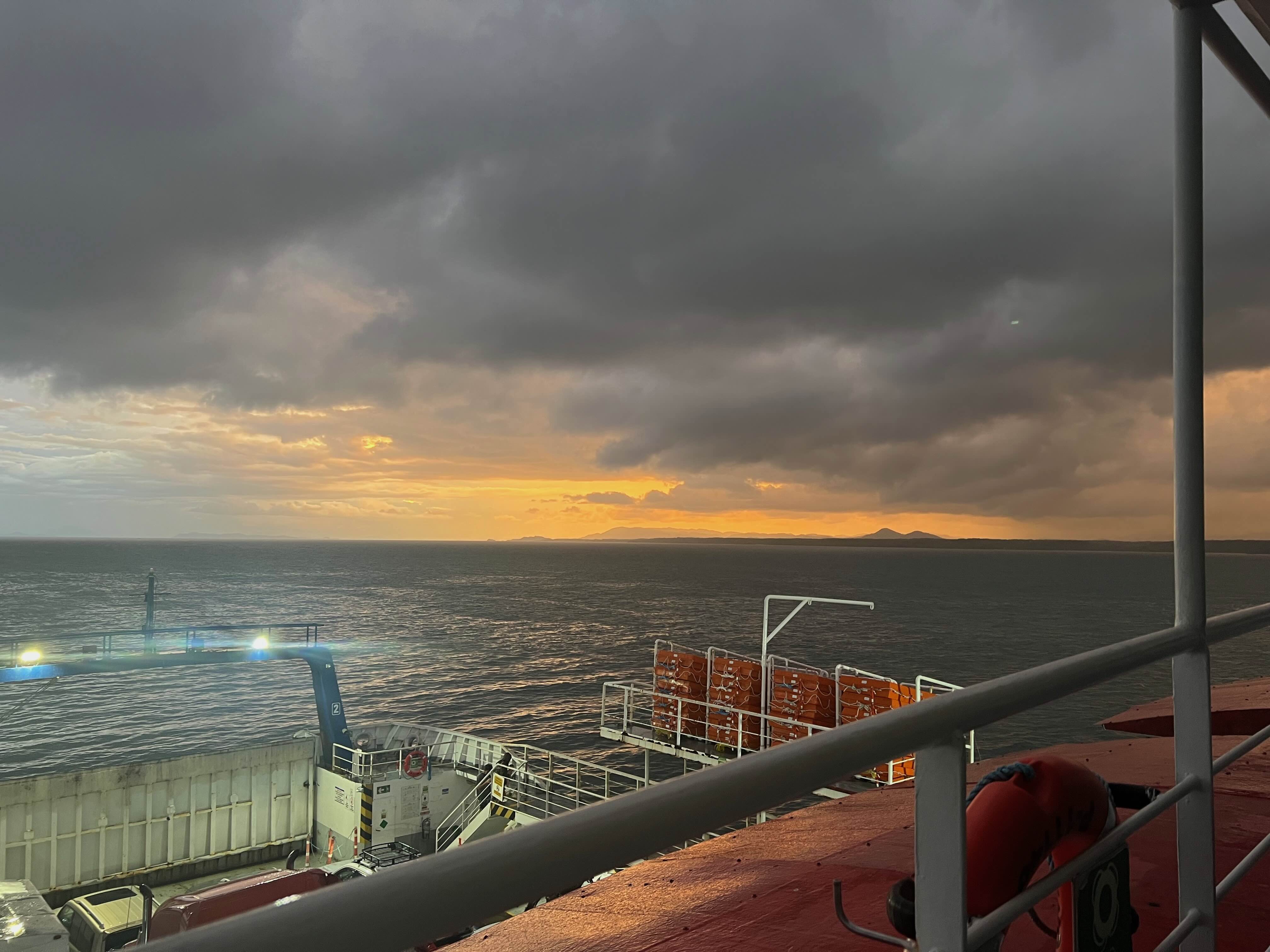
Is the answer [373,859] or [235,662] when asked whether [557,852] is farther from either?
[235,662]

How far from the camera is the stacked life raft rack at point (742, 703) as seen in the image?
1952 cm

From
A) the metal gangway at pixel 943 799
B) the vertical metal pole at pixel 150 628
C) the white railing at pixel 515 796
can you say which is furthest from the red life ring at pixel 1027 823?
the vertical metal pole at pixel 150 628

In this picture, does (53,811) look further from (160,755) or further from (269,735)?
(269,735)

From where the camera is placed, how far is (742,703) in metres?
21.6

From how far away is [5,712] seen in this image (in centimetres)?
4978

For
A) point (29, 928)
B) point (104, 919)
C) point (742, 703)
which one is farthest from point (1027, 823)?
point (742, 703)

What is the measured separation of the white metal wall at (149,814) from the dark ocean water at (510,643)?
793 inches

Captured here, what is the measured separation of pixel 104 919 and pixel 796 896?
1514 centimetres

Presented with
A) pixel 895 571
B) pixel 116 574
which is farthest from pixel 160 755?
pixel 895 571

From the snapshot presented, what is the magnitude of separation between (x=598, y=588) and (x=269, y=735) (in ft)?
291

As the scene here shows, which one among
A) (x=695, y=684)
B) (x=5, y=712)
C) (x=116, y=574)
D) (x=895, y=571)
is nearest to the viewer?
(x=695, y=684)

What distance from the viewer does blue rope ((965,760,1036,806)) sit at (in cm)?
172

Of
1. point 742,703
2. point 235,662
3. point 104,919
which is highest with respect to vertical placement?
point 235,662

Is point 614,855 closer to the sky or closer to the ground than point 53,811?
closer to the sky
